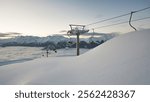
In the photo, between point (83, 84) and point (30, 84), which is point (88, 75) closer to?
point (83, 84)

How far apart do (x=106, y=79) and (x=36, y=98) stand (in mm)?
2793

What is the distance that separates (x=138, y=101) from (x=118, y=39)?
5.44 m

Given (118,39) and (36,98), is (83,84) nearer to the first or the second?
(36,98)

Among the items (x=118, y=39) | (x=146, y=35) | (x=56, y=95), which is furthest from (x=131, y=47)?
(x=56, y=95)

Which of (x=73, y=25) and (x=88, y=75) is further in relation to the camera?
(x=73, y=25)

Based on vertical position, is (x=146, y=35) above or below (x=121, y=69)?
above

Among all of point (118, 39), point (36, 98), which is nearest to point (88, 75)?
point (36, 98)

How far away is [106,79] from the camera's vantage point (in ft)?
26.8

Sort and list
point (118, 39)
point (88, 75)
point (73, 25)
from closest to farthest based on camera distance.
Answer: point (88, 75) → point (118, 39) → point (73, 25)

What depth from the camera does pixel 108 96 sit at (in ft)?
24.2

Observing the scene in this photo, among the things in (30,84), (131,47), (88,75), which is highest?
(131,47)

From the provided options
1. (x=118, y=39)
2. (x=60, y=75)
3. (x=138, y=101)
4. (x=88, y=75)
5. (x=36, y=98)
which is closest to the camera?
(x=138, y=101)

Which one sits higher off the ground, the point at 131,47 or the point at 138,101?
the point at 131,47

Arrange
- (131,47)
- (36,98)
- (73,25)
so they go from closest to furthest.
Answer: (36,98), (131,47), (73,25)
